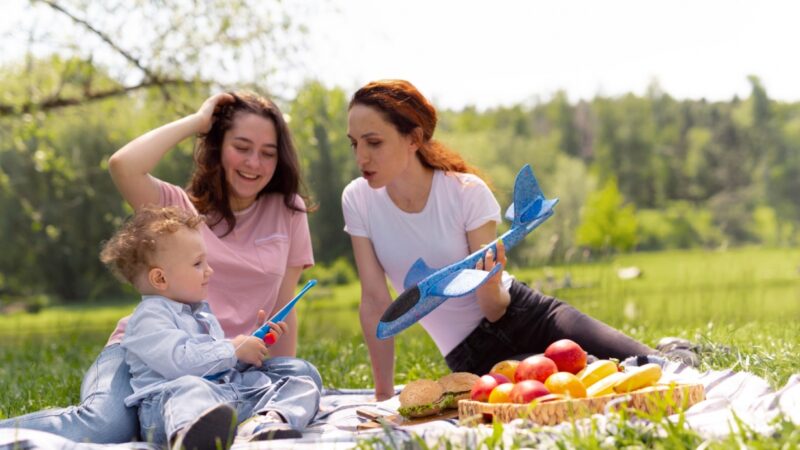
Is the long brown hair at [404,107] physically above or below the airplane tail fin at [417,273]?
above

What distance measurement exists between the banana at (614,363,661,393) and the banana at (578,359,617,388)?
0.53 feet

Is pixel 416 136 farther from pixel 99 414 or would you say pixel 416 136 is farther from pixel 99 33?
pixel 99 33

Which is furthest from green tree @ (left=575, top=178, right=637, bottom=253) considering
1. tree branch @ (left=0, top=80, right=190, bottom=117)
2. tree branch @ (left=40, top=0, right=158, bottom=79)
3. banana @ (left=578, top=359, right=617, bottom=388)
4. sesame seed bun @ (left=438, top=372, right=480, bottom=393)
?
banana @ (left=578, top=359, right=617, bottom=388)

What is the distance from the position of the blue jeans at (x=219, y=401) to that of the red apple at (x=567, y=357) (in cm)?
91

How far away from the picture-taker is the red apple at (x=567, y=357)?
3051 mm

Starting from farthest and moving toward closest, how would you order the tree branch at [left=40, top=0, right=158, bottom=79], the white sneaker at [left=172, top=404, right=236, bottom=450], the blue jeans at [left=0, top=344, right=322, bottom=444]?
the tree branch at [left=40, top=0, right=158, bottom=79] < the blue jeans at [left=0, top=344, right=322, bottom=444] < the white sneaker at [left=172, top=404, right=236, bottom=450]

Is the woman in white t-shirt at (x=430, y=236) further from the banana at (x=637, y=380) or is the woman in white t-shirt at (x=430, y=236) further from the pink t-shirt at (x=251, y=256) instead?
the banana at (x=637, y=380)

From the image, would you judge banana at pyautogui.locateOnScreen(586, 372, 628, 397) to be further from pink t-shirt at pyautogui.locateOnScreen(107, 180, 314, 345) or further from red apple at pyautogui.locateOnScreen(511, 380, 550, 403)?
pink t-shirt at pyautogui.locateOnScreen(107, 180, 314, 345)

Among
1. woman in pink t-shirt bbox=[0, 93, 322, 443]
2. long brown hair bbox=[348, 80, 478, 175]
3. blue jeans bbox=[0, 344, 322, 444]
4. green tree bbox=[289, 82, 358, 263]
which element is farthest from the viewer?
green tree bbox=[289, 82, 358, 263]

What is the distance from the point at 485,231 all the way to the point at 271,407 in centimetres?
133

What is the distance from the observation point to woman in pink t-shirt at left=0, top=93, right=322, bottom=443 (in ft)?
12.4

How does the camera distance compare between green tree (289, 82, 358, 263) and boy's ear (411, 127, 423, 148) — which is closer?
boy's ear (411, 127, 423, 148)

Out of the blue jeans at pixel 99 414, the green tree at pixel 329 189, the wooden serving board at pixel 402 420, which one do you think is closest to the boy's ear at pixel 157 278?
the blue jeans at pixel 99 414

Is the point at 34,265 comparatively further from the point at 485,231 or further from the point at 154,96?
the point at 485,231
